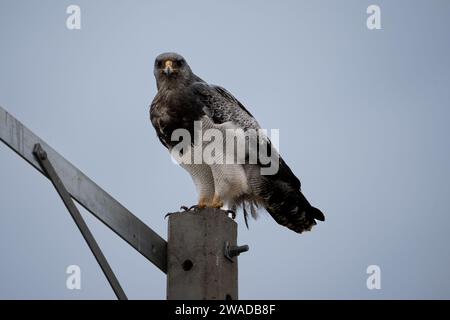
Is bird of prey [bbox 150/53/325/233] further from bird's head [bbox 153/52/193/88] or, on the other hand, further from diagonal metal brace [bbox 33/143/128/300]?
diagonal metal brace [bbox 33/143/128/300]

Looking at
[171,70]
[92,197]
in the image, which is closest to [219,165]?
[171,70]

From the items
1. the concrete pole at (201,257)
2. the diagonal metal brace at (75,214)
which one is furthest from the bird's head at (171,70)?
the diagonal metal brace at (75,214)

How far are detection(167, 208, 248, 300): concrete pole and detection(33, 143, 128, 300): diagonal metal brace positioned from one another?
51 centimetres

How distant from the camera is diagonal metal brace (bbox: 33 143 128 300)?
155 inches

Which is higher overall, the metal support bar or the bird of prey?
the bird of prey

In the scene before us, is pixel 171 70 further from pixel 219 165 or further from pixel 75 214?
pixel 75 214

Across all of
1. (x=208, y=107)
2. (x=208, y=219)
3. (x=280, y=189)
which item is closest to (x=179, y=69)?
(x=208, y=107)

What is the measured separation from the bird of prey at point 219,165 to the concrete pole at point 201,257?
6.93 ft

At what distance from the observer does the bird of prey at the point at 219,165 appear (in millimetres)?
7039

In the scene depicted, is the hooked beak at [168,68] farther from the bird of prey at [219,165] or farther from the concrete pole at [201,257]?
the concrete pole at [201,257]

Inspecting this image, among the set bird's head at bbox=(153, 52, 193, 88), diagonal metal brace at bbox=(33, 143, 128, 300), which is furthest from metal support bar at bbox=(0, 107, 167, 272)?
bird's head at bbox=(153, 52, 193, 88)

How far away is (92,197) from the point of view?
4.29 meters
